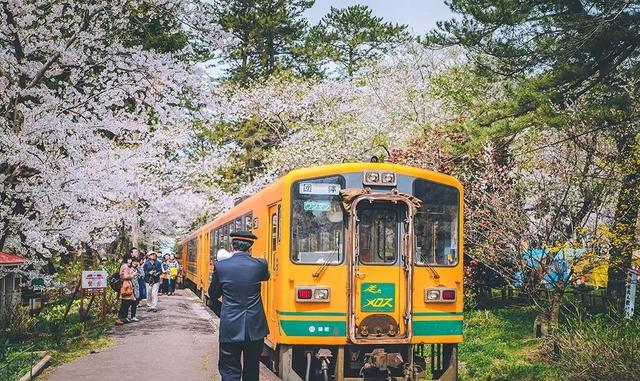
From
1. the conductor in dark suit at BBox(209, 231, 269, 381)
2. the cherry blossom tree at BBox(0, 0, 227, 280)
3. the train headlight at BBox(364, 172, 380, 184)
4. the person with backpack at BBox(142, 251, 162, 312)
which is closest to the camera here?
the conductor in dark suit at BBox(209, 231, 269, 381)

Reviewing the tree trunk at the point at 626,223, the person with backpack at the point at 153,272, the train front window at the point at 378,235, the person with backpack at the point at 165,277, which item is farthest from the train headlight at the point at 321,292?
the person with backpack at the point at 165,277

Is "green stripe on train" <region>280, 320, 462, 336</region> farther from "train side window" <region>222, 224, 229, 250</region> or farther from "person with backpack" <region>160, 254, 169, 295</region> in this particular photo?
"person with backpack" <region>160, 254, 169, 295</region>

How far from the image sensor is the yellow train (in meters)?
8.29

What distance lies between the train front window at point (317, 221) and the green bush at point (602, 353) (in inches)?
124

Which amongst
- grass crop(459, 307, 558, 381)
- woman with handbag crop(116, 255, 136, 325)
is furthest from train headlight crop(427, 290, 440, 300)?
woman with handbag crop(116, 255, 136, 325)

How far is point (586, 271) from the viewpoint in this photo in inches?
462

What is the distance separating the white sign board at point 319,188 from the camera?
27.9 feet

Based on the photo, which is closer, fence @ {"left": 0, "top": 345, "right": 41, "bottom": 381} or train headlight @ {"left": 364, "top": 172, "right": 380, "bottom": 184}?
fence @ {"left": 0, "top": 345, "right": 41, "bottom": 381}

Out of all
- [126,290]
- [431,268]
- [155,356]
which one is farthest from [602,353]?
[126,290]

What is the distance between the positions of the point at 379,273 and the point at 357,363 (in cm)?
114

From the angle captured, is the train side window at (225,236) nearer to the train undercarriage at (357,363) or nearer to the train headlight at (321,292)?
the train undercarriage at (357,363)

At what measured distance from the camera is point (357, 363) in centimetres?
853

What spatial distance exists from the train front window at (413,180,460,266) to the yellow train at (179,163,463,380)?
0.04ft

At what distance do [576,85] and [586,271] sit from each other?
3381 millimetres
